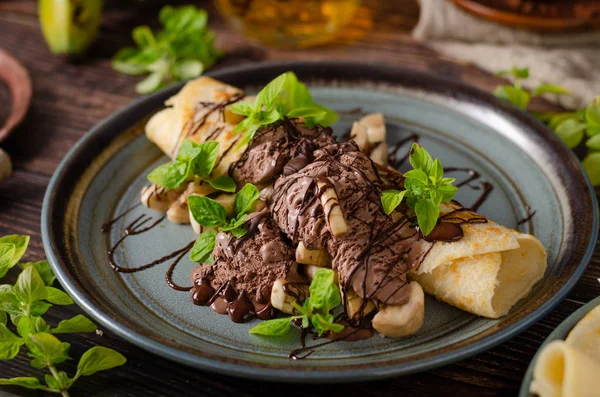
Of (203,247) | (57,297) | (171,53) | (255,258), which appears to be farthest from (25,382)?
(171,53)

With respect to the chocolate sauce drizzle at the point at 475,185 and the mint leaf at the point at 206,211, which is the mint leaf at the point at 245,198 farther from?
the chocolate sauce drizzle at the point at 475,185

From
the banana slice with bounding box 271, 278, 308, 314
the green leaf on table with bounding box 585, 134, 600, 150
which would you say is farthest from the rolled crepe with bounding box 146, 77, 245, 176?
the green leaf on table with bounding box 585, 134, 600, 150

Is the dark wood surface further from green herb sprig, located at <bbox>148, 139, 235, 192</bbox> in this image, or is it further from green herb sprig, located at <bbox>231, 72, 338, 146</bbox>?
green herb sprig, located at <bbox>231, 72, 338, 146</bbox>

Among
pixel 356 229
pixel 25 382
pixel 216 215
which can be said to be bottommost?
pixel 25 382

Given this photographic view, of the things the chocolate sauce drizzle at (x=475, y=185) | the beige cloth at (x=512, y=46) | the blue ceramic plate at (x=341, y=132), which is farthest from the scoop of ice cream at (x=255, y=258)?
the beige cloth at (x=512, y=46)

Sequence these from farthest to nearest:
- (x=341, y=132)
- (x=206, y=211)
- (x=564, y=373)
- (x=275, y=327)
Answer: (x=341, y=132), (x=206, y=211), (x=275, y=327), (x=564, y=373)

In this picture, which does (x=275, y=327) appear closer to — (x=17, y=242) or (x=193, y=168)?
(x=193, y=168)

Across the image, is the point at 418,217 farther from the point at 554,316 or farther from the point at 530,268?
the point at 554,316
